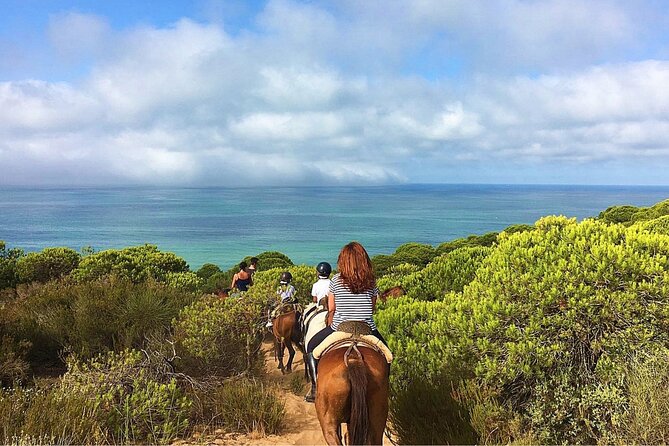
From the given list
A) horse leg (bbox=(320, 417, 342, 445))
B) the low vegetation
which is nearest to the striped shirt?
horse leg (bbox=(320, 417, 342, 445))

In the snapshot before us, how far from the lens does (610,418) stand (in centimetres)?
528

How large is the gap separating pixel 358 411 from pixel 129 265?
55.4ft

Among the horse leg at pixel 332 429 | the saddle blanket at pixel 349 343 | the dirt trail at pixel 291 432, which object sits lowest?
the dirt trail at pixel 291 432

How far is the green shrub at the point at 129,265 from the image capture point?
57.9 ft

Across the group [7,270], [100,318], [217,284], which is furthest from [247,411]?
[7,270]

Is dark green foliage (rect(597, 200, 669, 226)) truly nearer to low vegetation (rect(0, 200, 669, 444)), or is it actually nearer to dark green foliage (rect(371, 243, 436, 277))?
dark green foliage (rect(371, 243, 436, 277))

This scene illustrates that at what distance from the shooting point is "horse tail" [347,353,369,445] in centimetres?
423

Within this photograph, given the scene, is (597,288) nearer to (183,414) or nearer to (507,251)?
(507,251)

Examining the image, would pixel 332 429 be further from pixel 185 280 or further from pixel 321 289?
pixel 185 280

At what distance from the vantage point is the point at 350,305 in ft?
16.7

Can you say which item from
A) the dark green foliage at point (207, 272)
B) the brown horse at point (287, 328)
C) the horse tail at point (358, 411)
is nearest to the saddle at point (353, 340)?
the horse tail at point (358, 411)

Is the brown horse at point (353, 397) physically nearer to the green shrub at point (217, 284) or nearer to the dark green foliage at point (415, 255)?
the green shrub at point (217, 284)

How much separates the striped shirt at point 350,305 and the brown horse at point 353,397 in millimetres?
547

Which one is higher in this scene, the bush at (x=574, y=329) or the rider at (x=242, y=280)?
the bush at (x=574, y=329)
